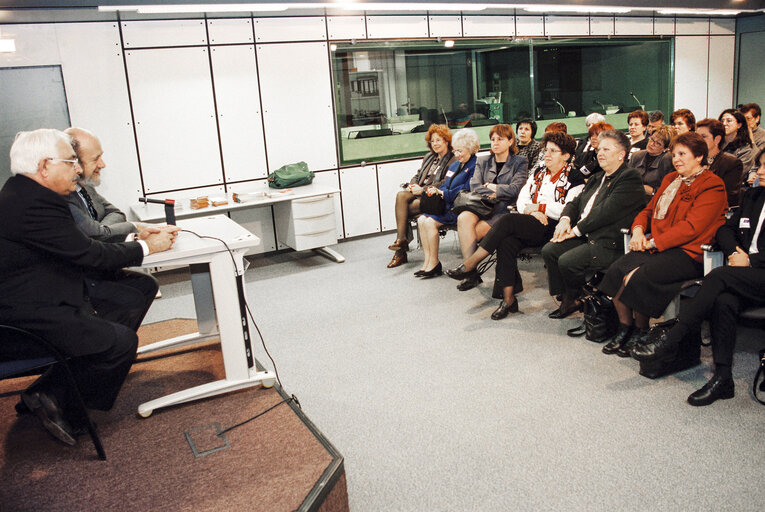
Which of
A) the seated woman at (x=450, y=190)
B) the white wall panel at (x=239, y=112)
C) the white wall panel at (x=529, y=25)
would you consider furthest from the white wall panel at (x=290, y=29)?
the white wall panel at (x=529, y=25)

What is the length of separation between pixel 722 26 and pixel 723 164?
22.1 feet

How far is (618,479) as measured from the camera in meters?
2.32

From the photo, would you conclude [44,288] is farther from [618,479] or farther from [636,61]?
[636,61]

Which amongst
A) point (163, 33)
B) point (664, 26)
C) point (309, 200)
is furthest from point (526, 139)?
point (664, 26)

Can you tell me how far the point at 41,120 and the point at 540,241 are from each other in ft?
14.8

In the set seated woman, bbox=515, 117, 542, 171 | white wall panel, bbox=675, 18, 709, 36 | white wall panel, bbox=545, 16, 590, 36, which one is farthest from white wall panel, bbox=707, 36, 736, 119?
seated woman, bbox=515, 117, 542, 171

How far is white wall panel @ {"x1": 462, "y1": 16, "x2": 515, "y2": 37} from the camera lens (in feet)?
23.4

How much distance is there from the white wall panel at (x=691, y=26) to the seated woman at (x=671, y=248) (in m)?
6.74

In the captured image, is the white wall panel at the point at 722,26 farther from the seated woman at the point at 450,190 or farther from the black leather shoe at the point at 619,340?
the black leather shoe at the point at 619,340

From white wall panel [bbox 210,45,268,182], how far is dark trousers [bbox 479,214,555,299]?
304cm

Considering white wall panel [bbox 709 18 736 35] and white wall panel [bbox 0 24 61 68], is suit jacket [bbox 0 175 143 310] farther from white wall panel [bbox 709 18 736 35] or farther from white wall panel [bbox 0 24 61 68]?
white wall panel [bbox 709 18 736 35]

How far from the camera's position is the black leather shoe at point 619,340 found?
136 inches

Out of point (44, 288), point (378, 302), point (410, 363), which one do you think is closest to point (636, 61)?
point (378, 302)

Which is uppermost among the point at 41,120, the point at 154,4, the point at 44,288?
the point at 154,4
